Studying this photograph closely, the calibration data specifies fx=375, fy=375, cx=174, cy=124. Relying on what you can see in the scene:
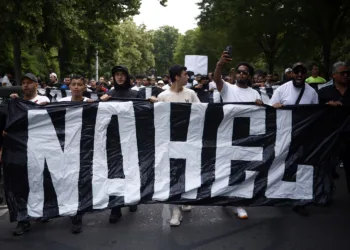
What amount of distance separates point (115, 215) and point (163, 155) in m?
0.92

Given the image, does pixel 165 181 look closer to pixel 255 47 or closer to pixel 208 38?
pixel 255 47

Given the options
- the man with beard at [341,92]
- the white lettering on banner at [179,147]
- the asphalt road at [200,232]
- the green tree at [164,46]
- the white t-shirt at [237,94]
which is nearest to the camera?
the asphalt road at [200,232]

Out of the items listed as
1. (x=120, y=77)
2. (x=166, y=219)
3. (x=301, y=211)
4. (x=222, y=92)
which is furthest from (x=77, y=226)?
(x=301, y=211)

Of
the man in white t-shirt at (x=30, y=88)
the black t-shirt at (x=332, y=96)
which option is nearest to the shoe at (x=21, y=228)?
the man in white t-shirt at (x=30, y=88)

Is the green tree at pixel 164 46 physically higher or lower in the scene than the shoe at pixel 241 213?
Result: higher

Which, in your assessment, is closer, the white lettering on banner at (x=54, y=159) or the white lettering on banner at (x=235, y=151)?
the white lettering on banner at (x=54, y=159)

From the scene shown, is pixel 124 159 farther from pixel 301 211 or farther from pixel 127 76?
pixel 301 211

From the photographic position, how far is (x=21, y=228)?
165 inches

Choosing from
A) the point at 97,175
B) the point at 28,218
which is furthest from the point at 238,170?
the point at 28,218

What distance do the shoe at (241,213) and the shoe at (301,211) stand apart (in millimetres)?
671

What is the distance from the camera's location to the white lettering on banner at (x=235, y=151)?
4.46 metres

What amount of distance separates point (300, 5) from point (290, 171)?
43.0 ft

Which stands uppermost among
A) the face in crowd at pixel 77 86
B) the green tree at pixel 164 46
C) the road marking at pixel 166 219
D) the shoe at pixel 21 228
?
the green tree at pixel 164 46

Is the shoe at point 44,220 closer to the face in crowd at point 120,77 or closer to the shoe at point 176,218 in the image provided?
the shoe at point 176,218
